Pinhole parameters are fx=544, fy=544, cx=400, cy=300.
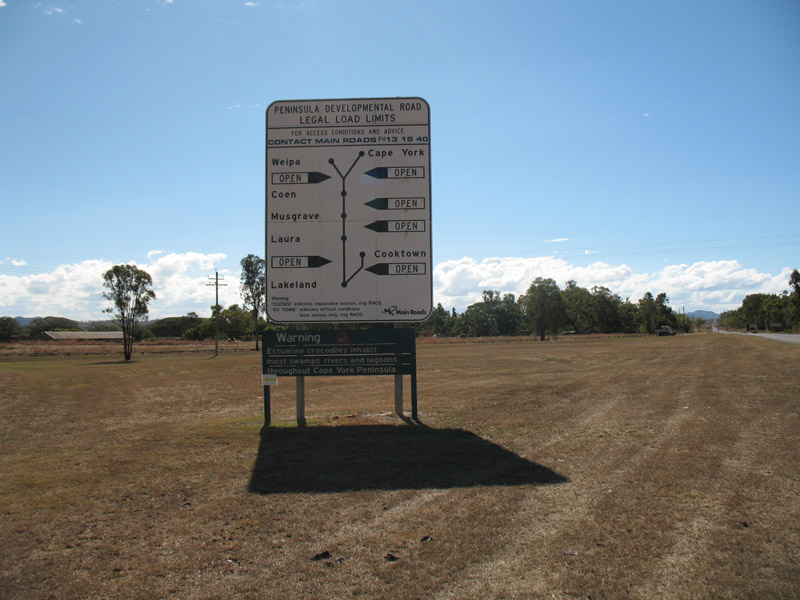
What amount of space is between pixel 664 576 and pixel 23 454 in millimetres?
7933

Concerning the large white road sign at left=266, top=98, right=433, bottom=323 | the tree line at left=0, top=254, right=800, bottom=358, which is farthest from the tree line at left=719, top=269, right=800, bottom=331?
the large white road sign at left=266, top=98, right=433, bottom=323

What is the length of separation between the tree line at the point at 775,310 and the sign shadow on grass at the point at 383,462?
4402 inches

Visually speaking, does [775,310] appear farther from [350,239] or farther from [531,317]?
[350,239]

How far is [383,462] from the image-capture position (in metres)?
6.55

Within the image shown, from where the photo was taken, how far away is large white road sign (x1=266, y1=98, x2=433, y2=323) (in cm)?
968

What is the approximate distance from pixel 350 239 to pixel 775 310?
137m

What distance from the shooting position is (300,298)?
31.9ft

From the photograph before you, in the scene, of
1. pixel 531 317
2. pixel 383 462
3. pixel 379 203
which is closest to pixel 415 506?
pixel 383 462

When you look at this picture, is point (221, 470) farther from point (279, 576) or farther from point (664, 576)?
point (664, 576)

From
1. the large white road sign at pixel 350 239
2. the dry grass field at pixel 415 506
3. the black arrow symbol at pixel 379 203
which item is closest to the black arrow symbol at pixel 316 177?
the large white road sign at pixel 350 239

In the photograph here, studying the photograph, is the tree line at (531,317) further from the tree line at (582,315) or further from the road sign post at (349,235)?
the road sign post at (349,235)

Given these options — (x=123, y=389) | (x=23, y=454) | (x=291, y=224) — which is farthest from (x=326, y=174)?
(x=123, y=389)

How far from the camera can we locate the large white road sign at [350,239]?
9680mm

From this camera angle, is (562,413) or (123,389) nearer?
(562,413)
